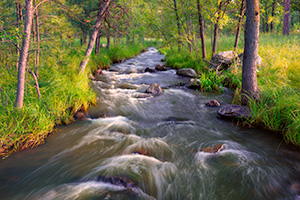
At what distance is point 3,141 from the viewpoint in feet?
12.4

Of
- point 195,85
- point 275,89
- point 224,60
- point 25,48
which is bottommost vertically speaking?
point 195,85

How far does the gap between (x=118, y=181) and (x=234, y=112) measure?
4258 mm

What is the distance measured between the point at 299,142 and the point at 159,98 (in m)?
5.22

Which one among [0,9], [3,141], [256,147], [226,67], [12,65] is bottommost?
[256,147]

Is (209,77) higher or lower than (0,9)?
lower

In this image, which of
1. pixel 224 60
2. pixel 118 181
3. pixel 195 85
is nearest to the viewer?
pixel 118 181

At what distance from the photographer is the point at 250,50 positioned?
5484 millimetres

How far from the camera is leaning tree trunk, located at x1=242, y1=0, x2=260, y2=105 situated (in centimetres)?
517

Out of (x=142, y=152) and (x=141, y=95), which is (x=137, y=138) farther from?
(x=141, y=95)

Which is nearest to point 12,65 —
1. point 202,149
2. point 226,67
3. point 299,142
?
point 202,149

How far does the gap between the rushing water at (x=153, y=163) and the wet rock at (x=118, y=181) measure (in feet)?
A: 0.07

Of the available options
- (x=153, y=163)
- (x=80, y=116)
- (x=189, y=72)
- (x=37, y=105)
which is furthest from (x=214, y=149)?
(x=189, y=72)

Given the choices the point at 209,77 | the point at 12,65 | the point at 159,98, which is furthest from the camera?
the point at 209,77

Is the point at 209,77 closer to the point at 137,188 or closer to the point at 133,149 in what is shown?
the point at 133,149
